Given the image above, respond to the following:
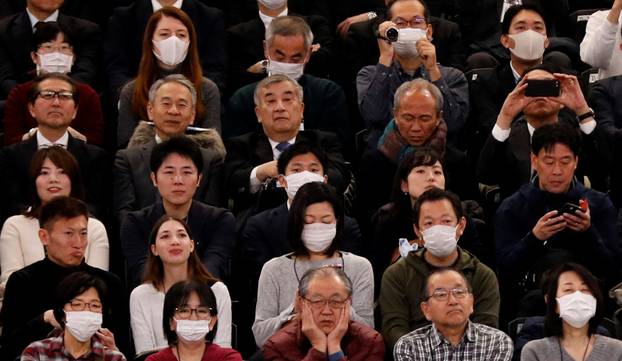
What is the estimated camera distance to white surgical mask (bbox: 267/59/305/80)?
35.1ft

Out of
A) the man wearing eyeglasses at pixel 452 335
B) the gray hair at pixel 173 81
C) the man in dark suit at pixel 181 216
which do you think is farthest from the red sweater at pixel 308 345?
the gray hair at pixel 173 81

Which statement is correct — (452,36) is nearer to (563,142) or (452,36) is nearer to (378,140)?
(378,140)

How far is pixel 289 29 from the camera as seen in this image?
10648 millimetres

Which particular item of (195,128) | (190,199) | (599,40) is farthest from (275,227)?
(599,40)

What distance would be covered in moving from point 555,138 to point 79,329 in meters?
2.82

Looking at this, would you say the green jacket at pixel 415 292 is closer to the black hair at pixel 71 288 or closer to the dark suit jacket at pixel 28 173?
the black hair at pixel 71 288

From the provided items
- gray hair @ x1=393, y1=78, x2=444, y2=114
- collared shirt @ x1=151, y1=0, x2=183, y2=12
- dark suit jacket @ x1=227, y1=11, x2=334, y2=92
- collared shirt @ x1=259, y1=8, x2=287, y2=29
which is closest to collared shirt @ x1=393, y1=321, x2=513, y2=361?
gray hair @ x1=393, y1=78, x2=444, y2=114

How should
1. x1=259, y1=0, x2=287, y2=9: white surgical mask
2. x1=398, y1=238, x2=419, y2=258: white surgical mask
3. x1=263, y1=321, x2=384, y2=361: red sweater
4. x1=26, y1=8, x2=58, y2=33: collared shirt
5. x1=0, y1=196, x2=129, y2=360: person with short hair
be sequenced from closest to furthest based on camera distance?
1. x1=263, y1=321, x2=384, y2=361: red sweater
2. x1=0, y1=196, x2=129, y2=360: person with short hair
3. x1=398, y1=238, x2=419, y2=258: white surgical mask
4. x1=26, y1=8, x2=58, y2=33: collared shirt
5. x1=259, y1=0, x2=287, y2=9: white surgical mask

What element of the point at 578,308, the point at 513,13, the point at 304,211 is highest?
the point at 513,13

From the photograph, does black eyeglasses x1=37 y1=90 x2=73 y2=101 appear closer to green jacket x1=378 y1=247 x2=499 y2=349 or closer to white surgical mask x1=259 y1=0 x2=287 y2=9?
white surgical mask x1=259 y1=0 x2=287 y2=9

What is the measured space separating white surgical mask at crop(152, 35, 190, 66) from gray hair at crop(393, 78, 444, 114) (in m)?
1.44

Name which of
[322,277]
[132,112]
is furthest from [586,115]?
[132,112]

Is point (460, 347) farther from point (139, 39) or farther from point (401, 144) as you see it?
point (139, 39)

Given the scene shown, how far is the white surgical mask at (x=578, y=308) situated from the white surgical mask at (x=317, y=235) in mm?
1302
